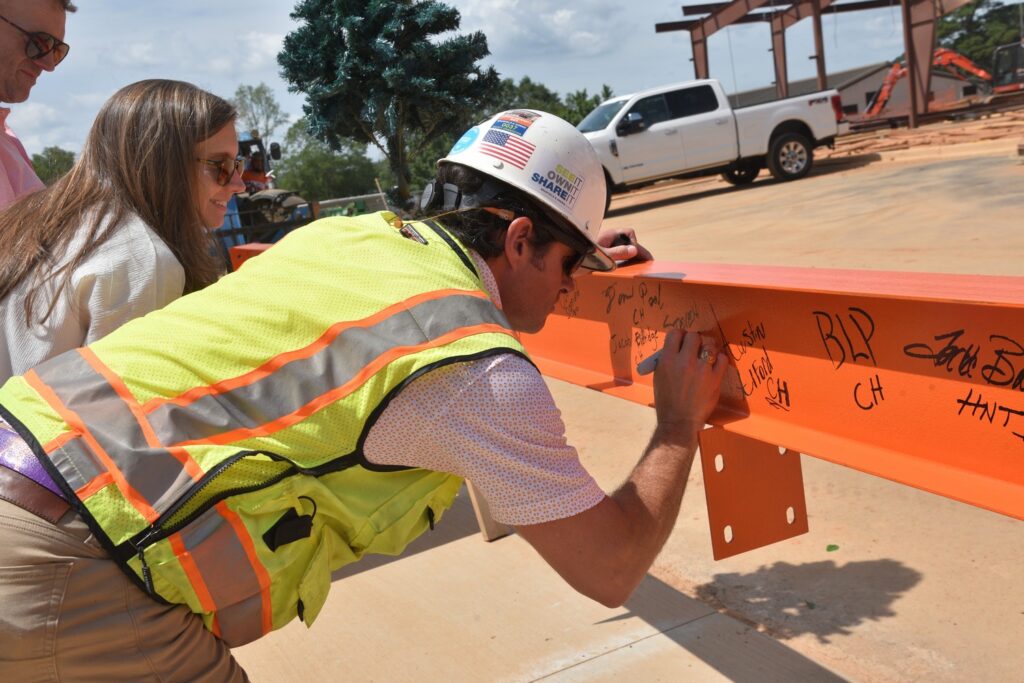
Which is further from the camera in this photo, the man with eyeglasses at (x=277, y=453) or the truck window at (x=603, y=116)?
the truck window at (x=603, y=116)

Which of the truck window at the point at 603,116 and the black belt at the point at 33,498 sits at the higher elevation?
the truck window at the point at 603,116

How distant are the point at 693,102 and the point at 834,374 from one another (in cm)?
1675

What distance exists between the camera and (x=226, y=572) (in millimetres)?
1532

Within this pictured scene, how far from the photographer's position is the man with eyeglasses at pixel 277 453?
4.84 ft

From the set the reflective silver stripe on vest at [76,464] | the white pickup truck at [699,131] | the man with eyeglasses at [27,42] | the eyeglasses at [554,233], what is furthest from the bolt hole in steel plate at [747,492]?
the white pickup truck at [699,131]

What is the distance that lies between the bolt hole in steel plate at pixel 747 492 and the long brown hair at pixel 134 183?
5.00 ft

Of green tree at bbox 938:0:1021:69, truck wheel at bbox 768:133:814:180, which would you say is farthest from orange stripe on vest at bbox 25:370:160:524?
green tree at bbox 938:0:1021:69

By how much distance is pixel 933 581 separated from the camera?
317 cm

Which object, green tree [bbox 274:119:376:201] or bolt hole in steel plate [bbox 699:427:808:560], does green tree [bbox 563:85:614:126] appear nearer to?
green tree [bbox 274:119:376:201]

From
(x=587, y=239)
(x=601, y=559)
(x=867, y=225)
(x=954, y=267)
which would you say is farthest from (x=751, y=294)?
(x=867, y=225)

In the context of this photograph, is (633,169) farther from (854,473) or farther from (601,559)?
(601,559)

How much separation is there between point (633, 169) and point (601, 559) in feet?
54.7

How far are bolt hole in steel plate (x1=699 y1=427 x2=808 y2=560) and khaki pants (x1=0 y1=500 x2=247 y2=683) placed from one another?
4.83 ft

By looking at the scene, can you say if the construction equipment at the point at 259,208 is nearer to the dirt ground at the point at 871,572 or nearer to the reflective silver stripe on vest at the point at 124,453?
the dirt ground at the point at 871,572
